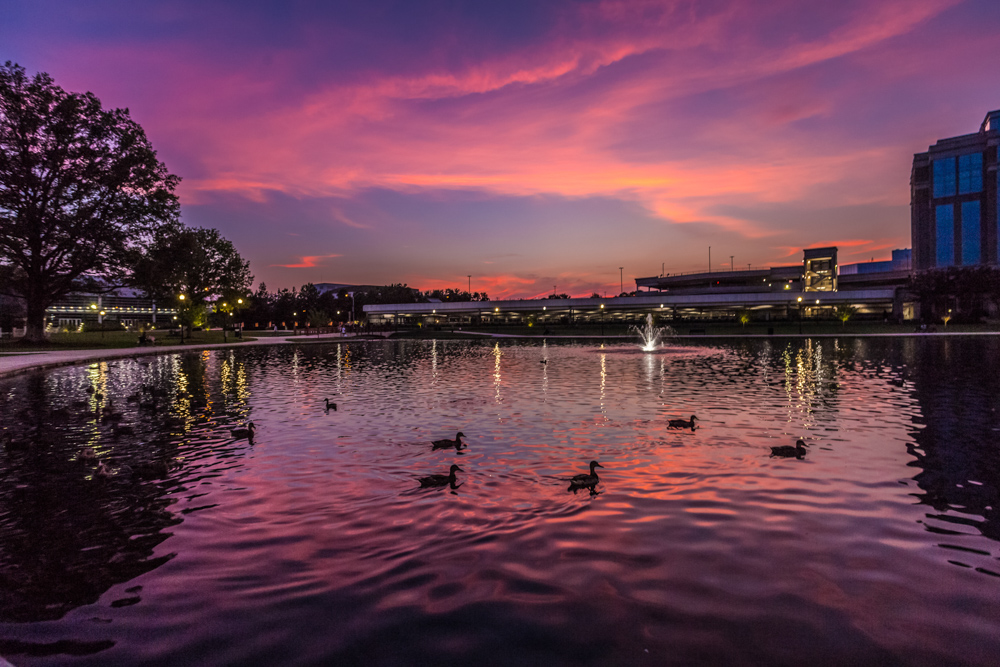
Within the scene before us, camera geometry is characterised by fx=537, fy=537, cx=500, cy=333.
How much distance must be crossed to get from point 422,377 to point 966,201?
426 ft

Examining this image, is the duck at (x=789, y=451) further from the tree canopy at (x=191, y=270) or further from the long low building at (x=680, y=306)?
the long low building at (x=680, y=306)

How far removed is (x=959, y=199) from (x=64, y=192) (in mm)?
143755

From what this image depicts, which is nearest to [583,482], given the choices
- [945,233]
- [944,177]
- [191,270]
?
[191,270]

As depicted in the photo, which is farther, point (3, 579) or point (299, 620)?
point (3, 579)

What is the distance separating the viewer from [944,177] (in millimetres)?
109625

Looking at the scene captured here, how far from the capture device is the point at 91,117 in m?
44.9

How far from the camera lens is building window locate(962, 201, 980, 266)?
105812 mm

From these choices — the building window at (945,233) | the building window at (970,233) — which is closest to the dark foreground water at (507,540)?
the building window at (970,233)

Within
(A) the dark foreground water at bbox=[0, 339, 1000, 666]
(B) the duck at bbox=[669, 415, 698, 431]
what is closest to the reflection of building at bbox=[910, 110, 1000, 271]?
(A) the dark foreground water at bbox=[0, 339, 1000, 666]

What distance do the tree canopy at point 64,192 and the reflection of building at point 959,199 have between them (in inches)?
5325

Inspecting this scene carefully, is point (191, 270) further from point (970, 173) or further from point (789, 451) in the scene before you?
point (970, 173)

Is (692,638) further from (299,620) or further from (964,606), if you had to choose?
(299,620)

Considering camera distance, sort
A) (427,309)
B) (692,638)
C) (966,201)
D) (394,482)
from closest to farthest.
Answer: (692,638) < (394,482) < (966,201) < (427,309)

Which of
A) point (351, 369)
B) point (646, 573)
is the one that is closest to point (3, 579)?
point (646, 573)
